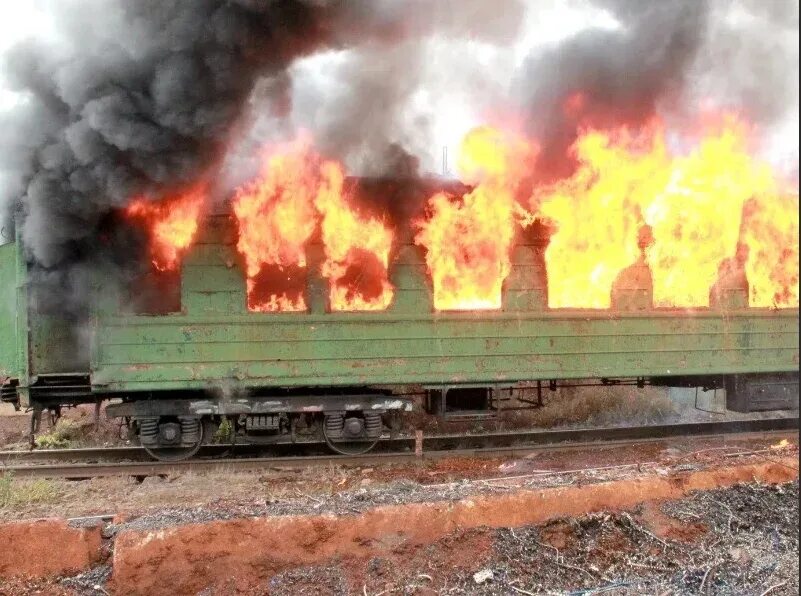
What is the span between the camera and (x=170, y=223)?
835 cm

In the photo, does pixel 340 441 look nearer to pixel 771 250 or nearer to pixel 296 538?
pixel 296 538

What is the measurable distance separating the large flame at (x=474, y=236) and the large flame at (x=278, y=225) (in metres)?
1.65

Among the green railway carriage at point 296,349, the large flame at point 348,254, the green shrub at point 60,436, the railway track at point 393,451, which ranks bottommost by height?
the railway track at point 393,451

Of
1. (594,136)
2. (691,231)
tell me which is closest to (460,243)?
(594,136)

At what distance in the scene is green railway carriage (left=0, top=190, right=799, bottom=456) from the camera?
827 cm

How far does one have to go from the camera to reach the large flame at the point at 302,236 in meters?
8.46

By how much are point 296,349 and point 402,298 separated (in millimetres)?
1642

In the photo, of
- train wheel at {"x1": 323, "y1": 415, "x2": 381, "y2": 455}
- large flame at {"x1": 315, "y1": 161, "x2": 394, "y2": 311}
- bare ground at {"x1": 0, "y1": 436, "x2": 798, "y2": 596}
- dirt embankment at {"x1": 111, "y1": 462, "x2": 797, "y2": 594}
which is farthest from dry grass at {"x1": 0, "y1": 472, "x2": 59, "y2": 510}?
large flame at {"x1": 315, "y1": 161, "x2": 394, "y2": 311}

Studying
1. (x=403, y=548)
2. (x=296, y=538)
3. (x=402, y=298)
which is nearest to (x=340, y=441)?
(x=402, y=298)

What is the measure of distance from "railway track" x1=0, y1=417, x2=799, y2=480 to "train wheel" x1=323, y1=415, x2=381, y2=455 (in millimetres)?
159

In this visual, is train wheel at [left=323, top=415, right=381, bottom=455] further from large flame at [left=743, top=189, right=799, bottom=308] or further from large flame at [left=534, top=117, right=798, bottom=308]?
large flame at [left=743, top=189, right=799, bottom=308]

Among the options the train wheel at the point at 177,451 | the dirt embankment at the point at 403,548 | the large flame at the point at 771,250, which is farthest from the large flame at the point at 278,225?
the large flame at the point at 771,250

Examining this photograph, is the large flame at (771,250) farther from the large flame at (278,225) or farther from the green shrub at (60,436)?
the green shrub at (60,436)

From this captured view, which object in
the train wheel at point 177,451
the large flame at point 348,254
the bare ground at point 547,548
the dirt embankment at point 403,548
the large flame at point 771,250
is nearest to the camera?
the bare ground at point 547,548
